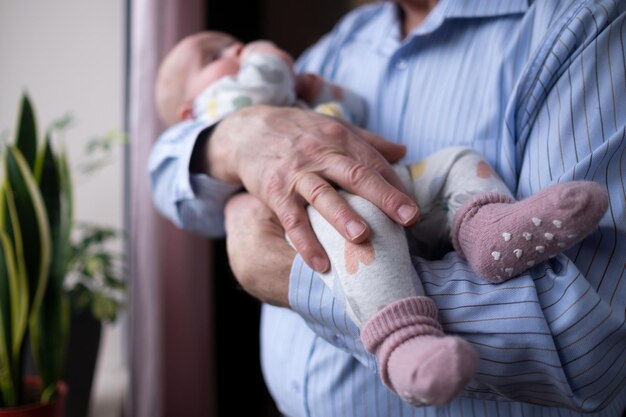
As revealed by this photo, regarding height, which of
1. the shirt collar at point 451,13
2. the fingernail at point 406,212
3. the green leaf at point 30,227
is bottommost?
the green leaf at point 30,227

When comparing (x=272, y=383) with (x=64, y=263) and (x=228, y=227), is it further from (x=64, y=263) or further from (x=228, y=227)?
(x=64, y=263)

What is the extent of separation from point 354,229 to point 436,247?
0.23 metres

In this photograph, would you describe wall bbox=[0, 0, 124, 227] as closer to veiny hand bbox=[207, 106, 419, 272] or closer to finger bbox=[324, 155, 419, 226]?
veiny hand bbox=[207, 106, 419, 272]

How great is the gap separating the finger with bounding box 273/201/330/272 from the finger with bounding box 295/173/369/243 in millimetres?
26

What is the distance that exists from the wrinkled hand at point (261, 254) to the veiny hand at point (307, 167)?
0.16ft

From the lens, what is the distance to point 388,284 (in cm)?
66

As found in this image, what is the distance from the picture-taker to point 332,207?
0.75 metres

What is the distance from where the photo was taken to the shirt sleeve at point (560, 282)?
27.1 inches

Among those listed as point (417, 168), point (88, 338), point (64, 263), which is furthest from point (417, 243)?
point (88, 338)

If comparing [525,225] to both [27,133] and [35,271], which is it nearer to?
[35,271]

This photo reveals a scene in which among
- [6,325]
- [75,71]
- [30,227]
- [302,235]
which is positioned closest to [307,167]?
[302,235]

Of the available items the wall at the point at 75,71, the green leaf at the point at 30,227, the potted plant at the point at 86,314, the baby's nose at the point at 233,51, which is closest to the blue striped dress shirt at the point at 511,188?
the baby's nose at the point at 233,51

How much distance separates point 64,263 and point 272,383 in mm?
809

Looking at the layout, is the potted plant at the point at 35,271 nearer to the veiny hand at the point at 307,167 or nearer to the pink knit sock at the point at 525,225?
the veiny hand at the point at 307,167
